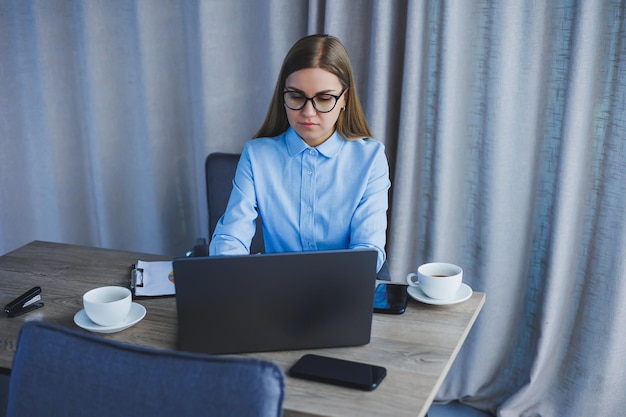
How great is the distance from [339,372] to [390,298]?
0.34 metres

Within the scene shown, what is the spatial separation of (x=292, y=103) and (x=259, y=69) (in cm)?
81

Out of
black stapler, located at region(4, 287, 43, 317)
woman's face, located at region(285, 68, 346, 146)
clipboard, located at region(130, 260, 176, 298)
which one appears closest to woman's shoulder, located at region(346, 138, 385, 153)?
woman's face, located at region(285, 68, 346, 146)

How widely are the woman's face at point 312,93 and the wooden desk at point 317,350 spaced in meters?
0.53

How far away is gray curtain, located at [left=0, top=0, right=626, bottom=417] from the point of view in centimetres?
202

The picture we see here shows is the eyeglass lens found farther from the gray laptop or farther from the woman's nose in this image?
the gray laptop

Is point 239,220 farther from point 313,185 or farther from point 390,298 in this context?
point 390,298

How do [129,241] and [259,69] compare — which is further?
[129,241]

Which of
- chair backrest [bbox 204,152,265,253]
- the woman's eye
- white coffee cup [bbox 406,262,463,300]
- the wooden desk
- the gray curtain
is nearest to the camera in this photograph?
the wooden desk

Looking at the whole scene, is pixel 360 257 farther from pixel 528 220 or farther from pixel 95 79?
Answer: pixel 95 79

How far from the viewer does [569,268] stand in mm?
2127

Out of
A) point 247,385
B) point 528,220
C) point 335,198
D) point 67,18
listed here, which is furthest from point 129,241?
point 247,385

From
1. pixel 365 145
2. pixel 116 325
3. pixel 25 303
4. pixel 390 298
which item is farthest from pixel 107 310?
pixel 365 145

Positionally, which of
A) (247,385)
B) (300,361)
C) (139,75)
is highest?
(139,75)

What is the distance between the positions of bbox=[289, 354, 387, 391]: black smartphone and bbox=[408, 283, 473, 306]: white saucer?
299mm
